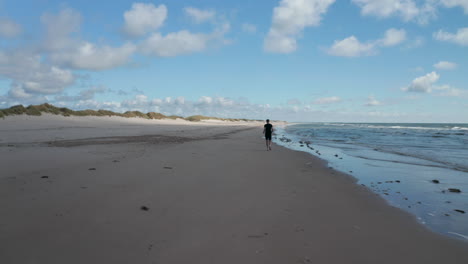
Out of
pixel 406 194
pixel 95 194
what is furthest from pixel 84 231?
pixel 406 194

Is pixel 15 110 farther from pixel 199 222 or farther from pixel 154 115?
pixel 199 222

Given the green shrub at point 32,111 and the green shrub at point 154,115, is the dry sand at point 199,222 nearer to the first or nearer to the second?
the green shrub at point 32,111

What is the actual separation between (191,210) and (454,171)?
10.5 metres

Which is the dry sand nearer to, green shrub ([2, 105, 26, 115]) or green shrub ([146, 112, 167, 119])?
green shrub ([2, 105, 26, 115])

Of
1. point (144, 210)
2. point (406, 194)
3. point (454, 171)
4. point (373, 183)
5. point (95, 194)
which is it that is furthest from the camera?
point (454, 171)

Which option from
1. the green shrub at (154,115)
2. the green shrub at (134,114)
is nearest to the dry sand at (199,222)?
the green shrub at (134,114)

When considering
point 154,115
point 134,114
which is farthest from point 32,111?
point 154,115

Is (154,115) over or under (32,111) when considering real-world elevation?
over

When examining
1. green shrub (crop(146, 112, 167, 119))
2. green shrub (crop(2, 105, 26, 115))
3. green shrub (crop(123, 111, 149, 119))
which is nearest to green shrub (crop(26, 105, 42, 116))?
green shrub (crop(2, 105, 26, 115))

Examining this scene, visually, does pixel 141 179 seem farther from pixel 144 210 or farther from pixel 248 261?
pixel 248 261

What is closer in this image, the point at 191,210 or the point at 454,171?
the point at 191,210

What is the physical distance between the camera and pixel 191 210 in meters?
4.71

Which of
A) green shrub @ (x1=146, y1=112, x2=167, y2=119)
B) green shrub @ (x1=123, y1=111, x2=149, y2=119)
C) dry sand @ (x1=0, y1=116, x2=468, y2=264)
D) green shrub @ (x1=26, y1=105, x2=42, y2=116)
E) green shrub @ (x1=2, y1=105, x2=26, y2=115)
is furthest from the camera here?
green shrub @ (x1=146, y1=112, x2=167, y2=119)

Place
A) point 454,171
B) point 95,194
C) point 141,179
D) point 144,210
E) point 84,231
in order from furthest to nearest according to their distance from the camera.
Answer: point 454,171
point 141,179
point 95,194
point 144,210
point 84,231
